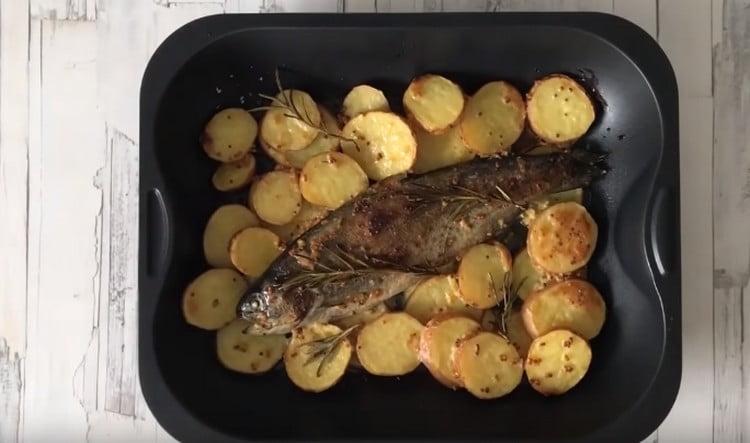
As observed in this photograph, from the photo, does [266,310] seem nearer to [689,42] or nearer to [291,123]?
[291,123]

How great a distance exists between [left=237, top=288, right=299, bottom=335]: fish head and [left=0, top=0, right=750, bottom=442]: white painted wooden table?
0.82ft

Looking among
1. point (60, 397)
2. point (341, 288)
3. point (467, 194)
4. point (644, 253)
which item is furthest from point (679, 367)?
point (60, 397)

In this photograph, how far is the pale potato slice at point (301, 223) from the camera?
1291mm

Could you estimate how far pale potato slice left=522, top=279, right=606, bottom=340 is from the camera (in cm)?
124

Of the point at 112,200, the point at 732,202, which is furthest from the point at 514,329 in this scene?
the point at 112,200

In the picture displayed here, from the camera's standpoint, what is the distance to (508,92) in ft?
4.12

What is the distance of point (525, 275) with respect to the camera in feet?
4.20

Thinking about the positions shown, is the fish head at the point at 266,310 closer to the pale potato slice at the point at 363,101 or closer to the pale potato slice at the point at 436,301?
the pale potato slice at the point at 436,301

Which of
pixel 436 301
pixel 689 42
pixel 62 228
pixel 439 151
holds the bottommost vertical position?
pixel 436 301

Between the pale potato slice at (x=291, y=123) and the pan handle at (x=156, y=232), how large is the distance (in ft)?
0.70

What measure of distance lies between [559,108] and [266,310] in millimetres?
558

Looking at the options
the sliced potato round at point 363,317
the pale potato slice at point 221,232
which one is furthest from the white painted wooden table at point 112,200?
the sliced potato round at point 363,317

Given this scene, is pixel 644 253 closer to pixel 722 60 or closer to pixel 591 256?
pixel 591 256

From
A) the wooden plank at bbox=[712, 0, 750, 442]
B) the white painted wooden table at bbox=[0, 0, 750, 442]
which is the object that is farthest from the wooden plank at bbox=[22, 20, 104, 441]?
the wooden plank at bbox=[712, 0, 750, 442]
